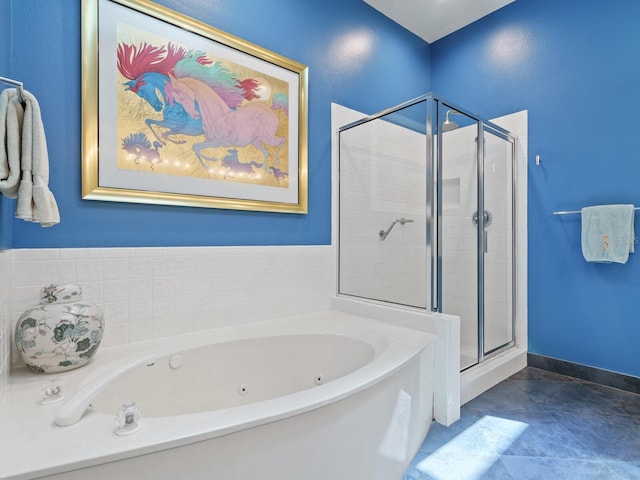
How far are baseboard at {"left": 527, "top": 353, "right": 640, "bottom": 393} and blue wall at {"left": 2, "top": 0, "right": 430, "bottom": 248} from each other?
1.94 metres

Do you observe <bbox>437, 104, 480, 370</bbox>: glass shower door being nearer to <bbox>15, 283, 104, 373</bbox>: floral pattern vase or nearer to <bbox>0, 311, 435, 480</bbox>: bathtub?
<bbox>0, 311, 435, 480</bbox>: bathtub

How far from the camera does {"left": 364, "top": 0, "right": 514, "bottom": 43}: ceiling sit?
112 inches

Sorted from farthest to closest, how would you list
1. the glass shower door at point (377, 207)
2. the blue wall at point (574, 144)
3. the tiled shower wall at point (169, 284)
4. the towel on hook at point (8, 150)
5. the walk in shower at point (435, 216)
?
the glass shower door at point (377, 207) → the blue wall at point (574, 144) → the walk in shower at point (435, 216) → the tiled shower wall at point (169, 284) → the towel on hook at point (8, 150)

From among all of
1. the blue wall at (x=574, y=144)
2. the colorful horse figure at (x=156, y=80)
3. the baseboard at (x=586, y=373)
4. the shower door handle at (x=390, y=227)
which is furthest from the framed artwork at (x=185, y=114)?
the baseboard at (x=586, y=373)

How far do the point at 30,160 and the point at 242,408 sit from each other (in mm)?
1063

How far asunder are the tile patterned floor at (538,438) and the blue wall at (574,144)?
0.45 meters

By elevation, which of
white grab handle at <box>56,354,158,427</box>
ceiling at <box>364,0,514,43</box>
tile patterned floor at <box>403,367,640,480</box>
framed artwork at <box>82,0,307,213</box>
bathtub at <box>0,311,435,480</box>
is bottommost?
tile patterned floor at <box>403,367,640,480</box>

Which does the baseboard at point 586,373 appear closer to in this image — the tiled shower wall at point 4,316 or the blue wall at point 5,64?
the tiled shower wall at point 4,316

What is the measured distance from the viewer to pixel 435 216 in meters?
2.03

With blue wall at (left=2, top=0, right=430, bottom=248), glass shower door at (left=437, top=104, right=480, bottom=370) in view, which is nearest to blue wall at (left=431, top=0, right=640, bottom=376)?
glass shower door at (left=437, top=104, right=480, bottom=370)

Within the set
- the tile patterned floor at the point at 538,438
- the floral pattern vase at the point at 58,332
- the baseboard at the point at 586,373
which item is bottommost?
the tile patterned floor at the point at 538,438

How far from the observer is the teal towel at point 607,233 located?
7.06 ft

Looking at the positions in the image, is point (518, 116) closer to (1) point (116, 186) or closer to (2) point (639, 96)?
(2) point (639, 96)

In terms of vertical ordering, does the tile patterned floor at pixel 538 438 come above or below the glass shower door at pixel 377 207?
below
